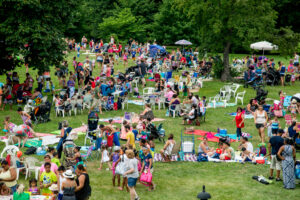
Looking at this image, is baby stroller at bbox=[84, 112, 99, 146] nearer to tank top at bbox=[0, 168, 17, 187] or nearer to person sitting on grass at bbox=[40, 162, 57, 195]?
person sitting on grass at bbox=[40, 162, 57, 195]

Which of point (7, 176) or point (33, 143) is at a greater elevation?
point (7, 176)

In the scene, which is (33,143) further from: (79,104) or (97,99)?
(97,99)

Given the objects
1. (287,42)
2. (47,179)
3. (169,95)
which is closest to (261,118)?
(169,95)

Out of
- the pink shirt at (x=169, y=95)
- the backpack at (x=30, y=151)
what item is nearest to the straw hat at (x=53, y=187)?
the backpack at (x=30, y=151)

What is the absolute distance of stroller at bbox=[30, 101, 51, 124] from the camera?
786 inches

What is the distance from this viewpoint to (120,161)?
1236 centimetres

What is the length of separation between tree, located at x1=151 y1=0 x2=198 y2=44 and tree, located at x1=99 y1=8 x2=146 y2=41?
2018mm

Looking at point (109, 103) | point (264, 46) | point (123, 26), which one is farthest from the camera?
point (123, 26)

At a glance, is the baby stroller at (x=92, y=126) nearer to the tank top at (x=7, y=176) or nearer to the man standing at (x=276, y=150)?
the tank top at (x=7, y=176)

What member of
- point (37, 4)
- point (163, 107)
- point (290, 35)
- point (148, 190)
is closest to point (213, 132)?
point (163, 107)

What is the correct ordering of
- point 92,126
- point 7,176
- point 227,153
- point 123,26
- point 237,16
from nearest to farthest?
1. point 7,176
2. point 227,153
3. point 92,126
4. point 237,16
5. point 123,26

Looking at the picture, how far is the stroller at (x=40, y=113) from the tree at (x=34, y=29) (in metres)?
4.01

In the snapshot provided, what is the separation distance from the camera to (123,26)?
52.0 metres

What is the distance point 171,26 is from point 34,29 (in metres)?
31.6
